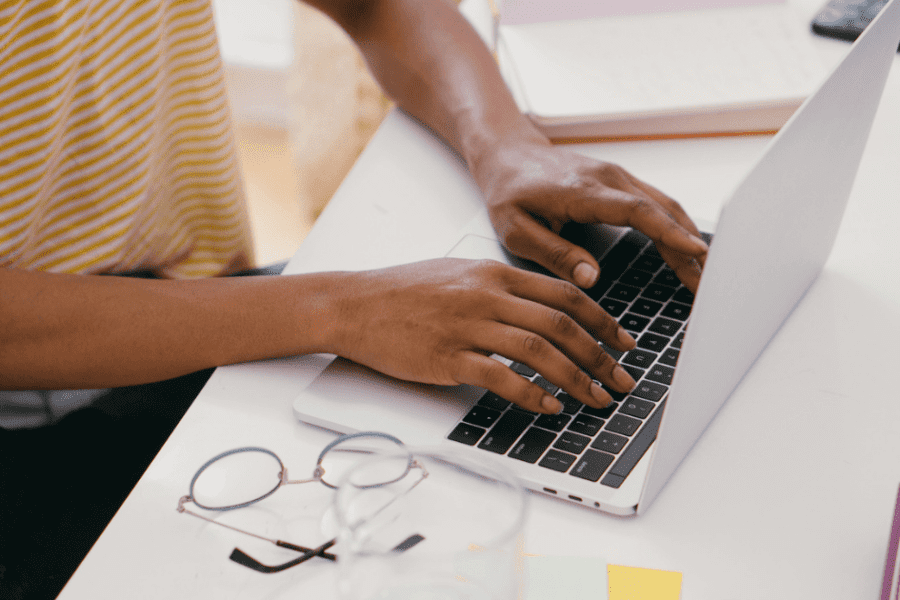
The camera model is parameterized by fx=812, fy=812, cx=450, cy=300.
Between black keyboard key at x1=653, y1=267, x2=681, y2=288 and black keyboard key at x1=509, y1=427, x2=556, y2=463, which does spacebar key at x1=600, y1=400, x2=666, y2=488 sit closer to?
black keyboard key at x1=509, y1=427, x2=556, y2=463

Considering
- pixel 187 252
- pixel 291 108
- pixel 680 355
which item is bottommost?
pixel 291 108

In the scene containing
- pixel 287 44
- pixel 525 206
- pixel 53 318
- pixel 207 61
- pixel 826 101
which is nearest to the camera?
pixel 826 101

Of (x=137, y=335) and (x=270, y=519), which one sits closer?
(x=270, y=519)

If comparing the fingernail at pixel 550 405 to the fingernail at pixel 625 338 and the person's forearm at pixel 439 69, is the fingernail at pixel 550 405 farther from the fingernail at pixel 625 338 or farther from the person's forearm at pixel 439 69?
the person's forearm at pixel 439 69

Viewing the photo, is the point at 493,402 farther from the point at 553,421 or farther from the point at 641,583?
the point at 641,583

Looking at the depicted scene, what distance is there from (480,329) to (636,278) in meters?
0.19

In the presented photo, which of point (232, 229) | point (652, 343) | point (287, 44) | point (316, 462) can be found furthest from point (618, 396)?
point (287, 44)

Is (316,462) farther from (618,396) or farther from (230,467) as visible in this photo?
(618,396)

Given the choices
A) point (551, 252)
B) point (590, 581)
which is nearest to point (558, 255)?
point (551, 252)

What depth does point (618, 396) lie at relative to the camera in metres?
0.60

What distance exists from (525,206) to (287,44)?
170cm

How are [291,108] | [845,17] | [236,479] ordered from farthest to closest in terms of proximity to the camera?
[291,108], [845,17], [236,479]

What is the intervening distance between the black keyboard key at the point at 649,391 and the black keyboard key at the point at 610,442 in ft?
0.17

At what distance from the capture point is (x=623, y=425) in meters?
0.57
